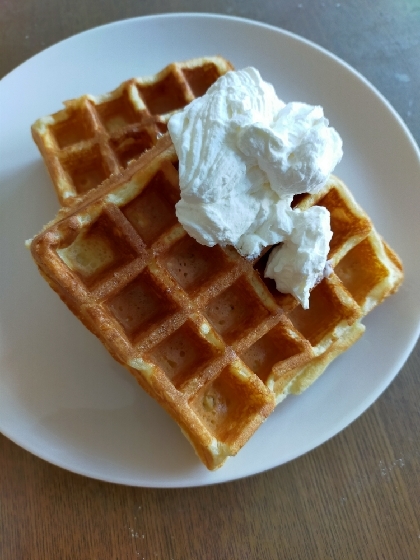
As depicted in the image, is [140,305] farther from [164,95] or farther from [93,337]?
[164,95]

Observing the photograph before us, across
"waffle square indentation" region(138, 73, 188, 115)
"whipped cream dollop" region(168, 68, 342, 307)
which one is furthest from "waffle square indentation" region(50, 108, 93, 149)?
"whipped cream dollop" region(168, 68, 342, 307)

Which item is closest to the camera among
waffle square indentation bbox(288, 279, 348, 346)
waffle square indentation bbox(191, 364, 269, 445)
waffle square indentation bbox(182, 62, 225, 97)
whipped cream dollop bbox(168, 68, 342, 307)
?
whipped cream dollop bbox(168, 68, 342, 307)

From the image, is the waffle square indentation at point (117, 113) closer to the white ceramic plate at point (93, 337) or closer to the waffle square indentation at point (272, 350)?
the white ceramic plate at point (93, 337)

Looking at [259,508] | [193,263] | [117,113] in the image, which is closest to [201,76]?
[117,113]

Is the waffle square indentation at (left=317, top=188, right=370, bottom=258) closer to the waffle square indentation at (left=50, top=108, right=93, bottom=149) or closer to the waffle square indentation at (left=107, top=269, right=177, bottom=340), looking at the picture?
the waffle square indentation at (left=107, top=269, right=177, bottom=340)

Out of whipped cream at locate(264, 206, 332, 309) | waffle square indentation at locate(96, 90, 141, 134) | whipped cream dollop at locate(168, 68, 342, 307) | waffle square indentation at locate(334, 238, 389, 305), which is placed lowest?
waffle square indentation at locate(334, 238, 389, 305)

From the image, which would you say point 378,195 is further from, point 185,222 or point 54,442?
point 54,442

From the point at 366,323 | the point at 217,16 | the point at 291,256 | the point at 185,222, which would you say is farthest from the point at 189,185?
the point at 217,16
